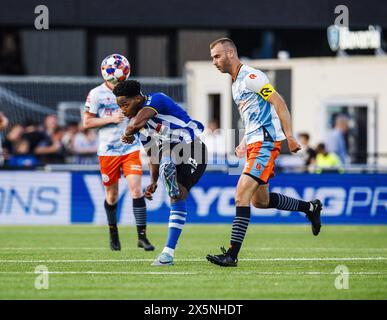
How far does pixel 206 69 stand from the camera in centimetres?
2970

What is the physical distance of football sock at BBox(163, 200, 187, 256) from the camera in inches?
469

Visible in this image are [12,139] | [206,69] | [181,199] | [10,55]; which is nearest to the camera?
[181,199]

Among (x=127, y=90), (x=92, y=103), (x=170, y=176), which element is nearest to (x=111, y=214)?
(x=92, y=103)

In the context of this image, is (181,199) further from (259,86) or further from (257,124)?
(259,86)

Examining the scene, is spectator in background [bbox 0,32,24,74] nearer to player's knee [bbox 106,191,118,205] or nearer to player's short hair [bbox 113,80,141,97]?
player's knee [bbox 106,191,118,205]

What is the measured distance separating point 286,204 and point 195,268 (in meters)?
1.46

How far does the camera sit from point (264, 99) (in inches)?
463

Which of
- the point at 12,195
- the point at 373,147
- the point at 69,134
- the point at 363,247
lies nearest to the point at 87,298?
the point at 363,247

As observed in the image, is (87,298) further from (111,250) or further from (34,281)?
(111,250)

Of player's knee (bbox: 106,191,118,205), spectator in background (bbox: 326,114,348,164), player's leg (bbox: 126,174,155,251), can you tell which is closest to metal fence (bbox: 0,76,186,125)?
spectator in background (bbox: 326,114,348,164)

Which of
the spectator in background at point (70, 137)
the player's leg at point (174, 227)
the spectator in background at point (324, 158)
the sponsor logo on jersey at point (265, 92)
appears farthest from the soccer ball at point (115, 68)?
the spectator in background at point (70, 137)

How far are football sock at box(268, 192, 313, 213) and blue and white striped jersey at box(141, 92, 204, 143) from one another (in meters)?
1.13

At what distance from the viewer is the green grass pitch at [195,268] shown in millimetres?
9648

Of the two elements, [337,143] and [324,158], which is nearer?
[324,158]
